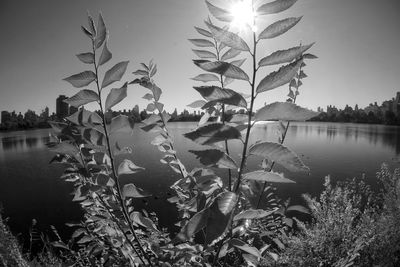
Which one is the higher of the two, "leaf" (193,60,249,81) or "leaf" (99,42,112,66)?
"leaf" (99,42,112,66)

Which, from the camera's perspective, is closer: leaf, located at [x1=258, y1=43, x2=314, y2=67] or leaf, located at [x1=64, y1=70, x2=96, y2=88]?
leaf, located at [x1=258, y1=43, x2=314, y2=67]

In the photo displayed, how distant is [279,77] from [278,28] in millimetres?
213

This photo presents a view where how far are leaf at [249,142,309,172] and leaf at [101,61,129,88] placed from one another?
0.76 meters

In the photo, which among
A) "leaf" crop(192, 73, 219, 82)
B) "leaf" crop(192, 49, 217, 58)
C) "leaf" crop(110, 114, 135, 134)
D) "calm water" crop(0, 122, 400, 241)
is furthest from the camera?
"calm water" crop(0, 122, 400, 241)

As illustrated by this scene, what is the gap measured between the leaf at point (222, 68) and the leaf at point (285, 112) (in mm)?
165

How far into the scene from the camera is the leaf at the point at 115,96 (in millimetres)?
1201

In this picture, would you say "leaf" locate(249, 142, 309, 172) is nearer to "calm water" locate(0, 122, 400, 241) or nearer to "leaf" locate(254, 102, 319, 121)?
"leaf" locate(254, 102, 319, 121)

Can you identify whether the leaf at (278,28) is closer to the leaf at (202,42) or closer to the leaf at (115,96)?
the leaf at (115,96)

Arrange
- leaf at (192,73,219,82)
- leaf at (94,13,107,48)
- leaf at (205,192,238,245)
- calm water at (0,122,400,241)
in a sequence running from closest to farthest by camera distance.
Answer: leaf at (205,192,238,245) < leaf at (94,13,107,48) < leaf at (192,73,219,82) < calm water at (0,122,400,241)

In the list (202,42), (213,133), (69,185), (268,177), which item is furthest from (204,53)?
(69,185)

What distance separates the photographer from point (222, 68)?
95 cm

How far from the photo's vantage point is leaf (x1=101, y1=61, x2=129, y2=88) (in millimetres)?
1184

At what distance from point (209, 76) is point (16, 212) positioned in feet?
78.8

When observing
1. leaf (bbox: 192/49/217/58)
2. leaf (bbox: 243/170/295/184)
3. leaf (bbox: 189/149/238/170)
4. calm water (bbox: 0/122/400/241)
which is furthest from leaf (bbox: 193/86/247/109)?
calm water (bbox: 0/122/400/241)
